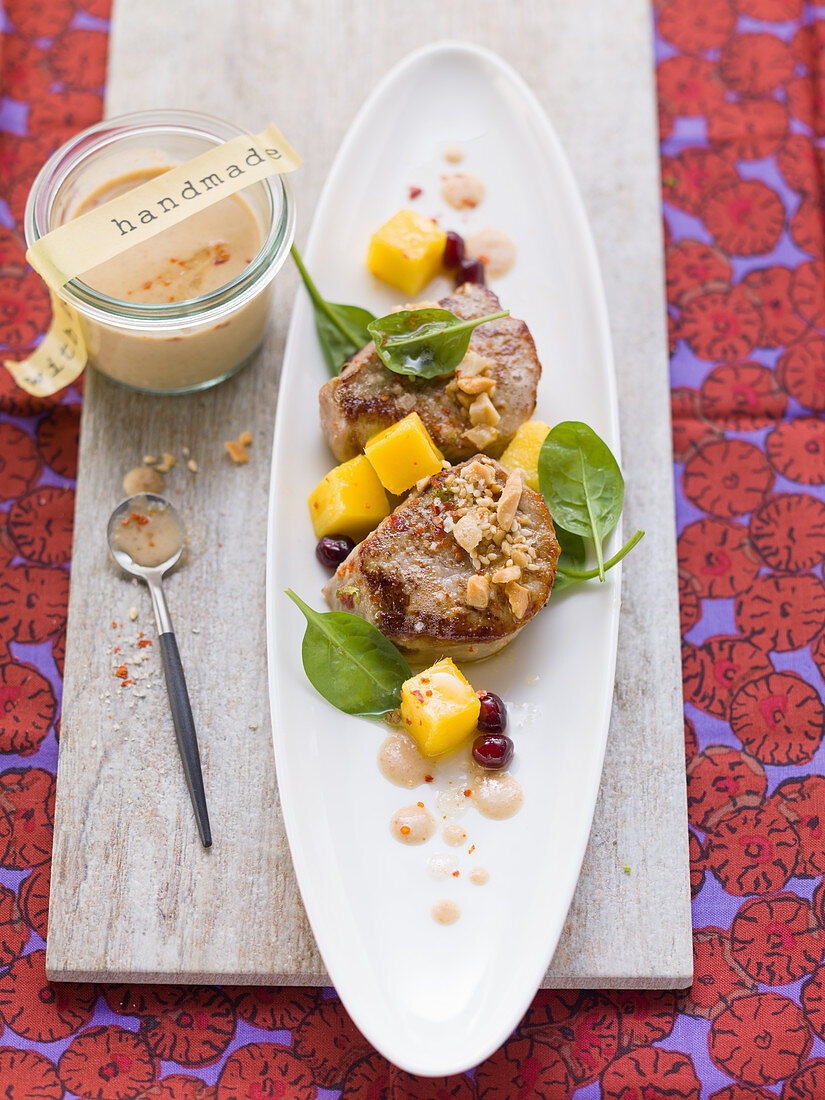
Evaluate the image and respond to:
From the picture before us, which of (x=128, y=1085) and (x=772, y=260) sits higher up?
(x=772, y=260)

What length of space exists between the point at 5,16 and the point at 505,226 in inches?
92.1

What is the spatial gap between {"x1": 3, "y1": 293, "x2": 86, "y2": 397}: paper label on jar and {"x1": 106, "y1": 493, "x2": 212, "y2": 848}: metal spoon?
18.0 inches

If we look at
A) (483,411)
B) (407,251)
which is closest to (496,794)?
(483,411)

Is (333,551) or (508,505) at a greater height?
(508,505)

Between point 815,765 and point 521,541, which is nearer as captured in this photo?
point 521,541

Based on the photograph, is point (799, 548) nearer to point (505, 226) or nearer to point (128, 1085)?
point (505, 226)

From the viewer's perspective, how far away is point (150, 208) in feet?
9.66

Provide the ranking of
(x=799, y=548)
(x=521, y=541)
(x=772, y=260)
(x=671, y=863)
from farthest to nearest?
(x=772, y=260) → (x=799, y=548) → (x=671, y=863) → (x=521, y=541)

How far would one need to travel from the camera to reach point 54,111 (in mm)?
3938

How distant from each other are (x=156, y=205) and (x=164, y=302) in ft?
0.93

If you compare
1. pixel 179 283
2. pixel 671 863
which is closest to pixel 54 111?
pixel 179 283

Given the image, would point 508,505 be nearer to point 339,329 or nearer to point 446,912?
point 339,329

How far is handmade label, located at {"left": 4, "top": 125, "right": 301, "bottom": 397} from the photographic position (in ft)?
9.39

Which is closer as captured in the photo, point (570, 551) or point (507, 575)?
point (507, 575)
